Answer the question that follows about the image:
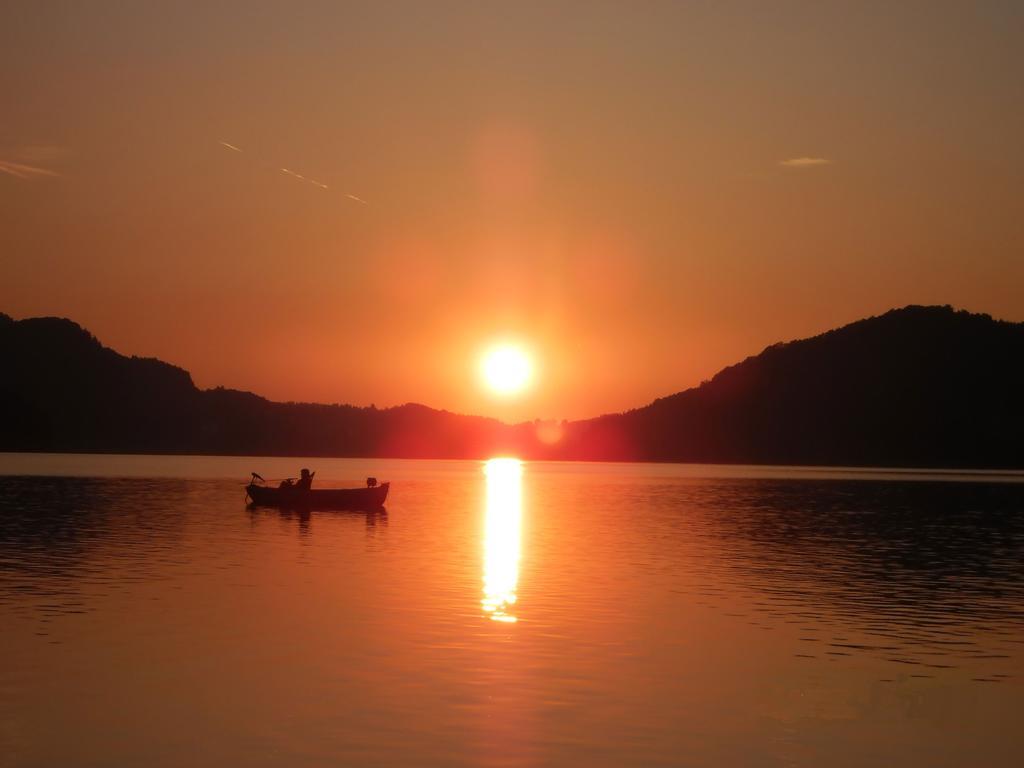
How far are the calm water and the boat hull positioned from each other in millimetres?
31283

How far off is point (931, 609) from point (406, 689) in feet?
78.0

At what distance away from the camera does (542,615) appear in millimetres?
40656

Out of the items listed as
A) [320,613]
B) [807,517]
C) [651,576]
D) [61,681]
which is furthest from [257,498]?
[61,681]

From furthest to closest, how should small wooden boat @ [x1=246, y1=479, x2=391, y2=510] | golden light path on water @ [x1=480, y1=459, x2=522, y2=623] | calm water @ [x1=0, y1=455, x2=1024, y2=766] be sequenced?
small wooden boat @ [x1=246, y1=479, x2=391, y2=510] < golden light path on water @ [x1=480, y1=459, x2=522, y2=623] < calm water @ [x1=0, y1=455, x2=1024, y2=766]

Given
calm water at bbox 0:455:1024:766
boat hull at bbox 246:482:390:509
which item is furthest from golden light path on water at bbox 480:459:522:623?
boat hull at bbox 246:482:390:509

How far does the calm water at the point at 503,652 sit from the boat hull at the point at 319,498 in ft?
103

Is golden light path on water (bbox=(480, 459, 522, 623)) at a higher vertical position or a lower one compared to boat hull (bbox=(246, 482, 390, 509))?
lower

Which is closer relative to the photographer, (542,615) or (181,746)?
(181,746)

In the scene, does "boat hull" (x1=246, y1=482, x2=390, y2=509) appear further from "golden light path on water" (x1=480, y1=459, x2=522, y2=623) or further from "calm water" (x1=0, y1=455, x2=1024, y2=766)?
"calm water" (x1=0, y1=455, x2=1024, y2=766)

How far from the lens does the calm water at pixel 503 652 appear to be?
76.4 ft

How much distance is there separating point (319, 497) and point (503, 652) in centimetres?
7576

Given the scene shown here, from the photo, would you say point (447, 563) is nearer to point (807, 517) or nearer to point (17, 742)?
point (17, 742)

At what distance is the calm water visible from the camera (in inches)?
917

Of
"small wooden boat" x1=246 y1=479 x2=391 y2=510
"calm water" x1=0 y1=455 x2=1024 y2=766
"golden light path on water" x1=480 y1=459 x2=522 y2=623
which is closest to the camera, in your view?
"calm water" x1=0 y1=455 x2=1024 y2=766
